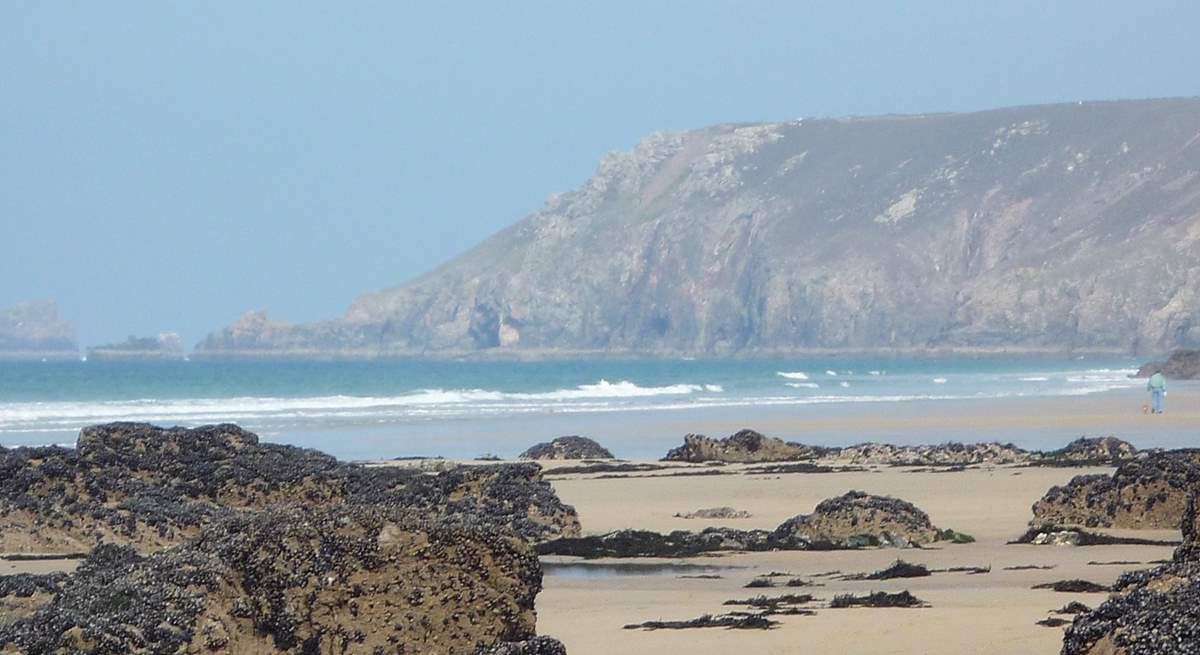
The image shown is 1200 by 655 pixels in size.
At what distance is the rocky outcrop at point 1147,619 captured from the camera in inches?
251

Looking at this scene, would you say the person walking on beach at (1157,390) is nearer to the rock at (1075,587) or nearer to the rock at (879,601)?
the rock at (1075,587)

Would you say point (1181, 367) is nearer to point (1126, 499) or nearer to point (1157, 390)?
point (1157, 390)

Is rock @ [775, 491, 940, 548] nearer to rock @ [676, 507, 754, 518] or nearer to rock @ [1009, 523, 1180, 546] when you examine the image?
rock @ [1009, 523, 1180, 546]

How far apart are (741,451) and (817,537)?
13.0 metres

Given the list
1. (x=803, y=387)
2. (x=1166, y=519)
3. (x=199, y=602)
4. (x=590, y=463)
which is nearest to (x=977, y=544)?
(x=1166, y=519)

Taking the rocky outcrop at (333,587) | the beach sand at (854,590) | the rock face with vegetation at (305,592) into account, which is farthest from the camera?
the beach sand at (854,590)

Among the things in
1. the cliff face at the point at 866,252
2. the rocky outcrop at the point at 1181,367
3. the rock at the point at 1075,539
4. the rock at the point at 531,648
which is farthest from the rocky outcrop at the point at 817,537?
the cliff face at the point at 866,252

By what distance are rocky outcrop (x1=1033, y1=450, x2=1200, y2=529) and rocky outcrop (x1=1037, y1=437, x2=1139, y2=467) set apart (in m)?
8.01

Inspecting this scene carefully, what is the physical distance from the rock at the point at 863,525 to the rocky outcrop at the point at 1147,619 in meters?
7.26

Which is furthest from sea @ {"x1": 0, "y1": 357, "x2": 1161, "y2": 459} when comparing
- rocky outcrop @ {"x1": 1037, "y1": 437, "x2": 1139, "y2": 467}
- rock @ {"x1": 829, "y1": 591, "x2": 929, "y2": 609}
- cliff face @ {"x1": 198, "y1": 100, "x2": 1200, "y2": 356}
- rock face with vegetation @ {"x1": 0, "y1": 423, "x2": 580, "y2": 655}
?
cliff face @ {"x1": 198, "y1": 100, "x2": 1200, "y2": 356}

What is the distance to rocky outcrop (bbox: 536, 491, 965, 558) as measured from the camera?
14.7 metres

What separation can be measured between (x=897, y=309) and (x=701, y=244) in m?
22.7

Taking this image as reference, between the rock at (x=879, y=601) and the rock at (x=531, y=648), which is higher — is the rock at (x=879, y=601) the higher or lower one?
the lower one

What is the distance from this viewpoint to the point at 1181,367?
79.1 m
